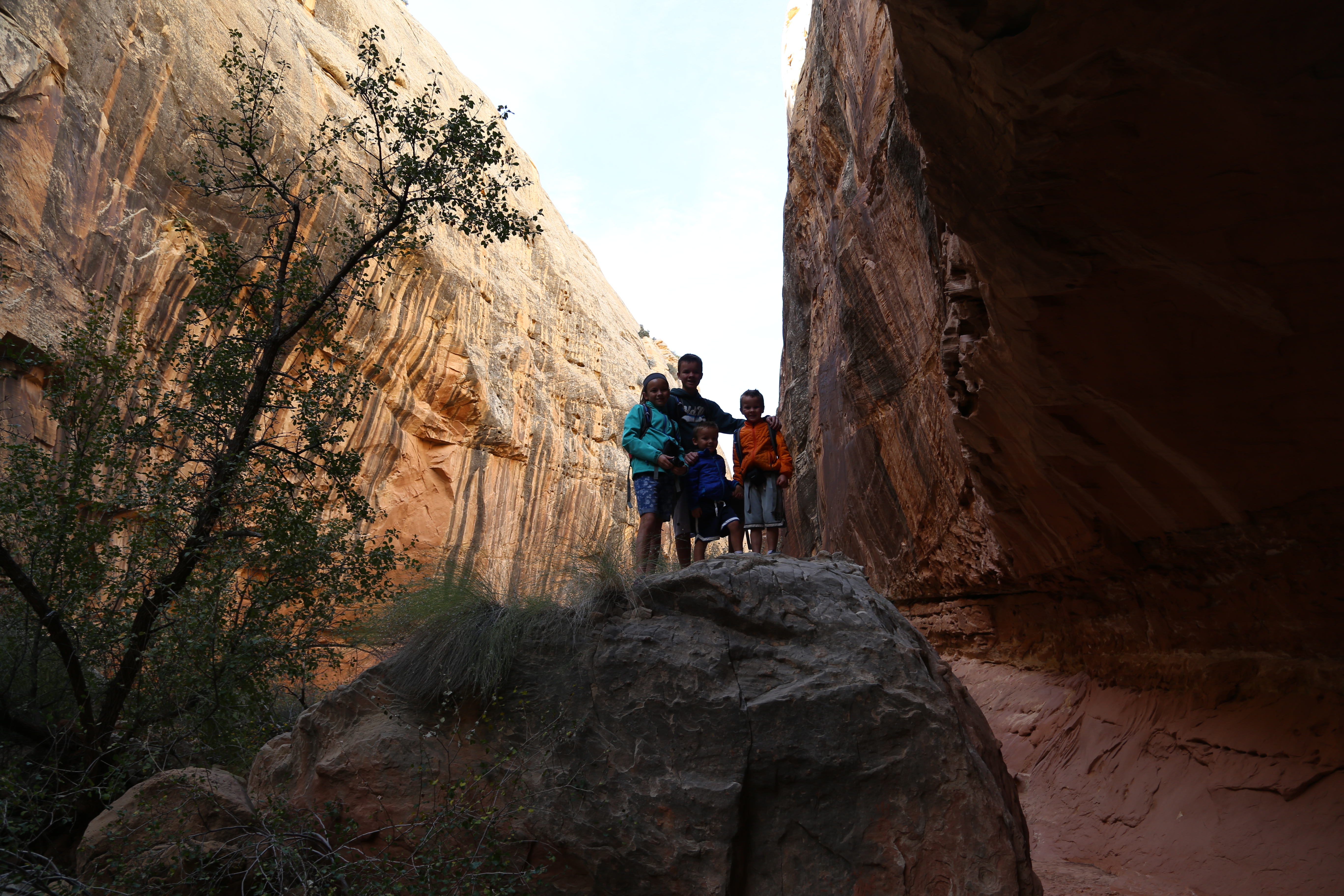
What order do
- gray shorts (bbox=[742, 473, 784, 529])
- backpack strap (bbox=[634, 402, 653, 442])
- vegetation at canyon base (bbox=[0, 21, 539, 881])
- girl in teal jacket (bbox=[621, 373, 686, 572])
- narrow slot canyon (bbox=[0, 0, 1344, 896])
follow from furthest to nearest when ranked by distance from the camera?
1. gray shorts (bbox=[742, 473, 784, 529])
2. backpack strap (bbox=[634, 402, 653, 442])
3. girl in teal jacket (bbox=[621, 373, 686, 572])
4. vegetation at canyon base (bbox=[0, 21, 539, 881])
5. narrow slot canyon (bbox=[0, 0, 1344, 896])

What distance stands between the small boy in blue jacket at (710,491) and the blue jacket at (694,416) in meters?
0.09

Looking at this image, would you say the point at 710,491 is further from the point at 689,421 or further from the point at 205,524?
the point at 205,524

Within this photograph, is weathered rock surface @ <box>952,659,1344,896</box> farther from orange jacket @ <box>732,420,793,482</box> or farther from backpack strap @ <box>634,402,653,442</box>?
backpack strap @ <box>634,402,653,442</box>

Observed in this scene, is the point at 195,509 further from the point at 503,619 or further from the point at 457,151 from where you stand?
the point at 457,151

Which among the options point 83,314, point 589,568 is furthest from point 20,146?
point 589,568

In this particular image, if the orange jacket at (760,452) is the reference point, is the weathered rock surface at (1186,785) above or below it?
below

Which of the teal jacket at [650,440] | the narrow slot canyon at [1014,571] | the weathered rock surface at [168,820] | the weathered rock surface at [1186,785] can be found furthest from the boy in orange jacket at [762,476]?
the weathered rock surface at [168,820]

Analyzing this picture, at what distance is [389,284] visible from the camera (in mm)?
18109

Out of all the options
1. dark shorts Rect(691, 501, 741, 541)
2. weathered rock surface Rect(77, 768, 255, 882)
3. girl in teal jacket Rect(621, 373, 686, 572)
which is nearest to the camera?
weathered rock surface Rect(77, 768, 255, 882)

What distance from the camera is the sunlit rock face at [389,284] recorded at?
10211 mm

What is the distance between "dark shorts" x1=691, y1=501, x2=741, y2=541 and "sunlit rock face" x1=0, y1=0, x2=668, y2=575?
1461 millimetres

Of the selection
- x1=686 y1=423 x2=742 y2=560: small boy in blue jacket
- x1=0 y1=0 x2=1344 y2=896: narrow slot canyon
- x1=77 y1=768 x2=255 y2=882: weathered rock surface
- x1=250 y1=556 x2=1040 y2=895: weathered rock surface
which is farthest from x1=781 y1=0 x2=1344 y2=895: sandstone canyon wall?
x1=77 y1=768 x2=255 y2=882: weathered rock surface

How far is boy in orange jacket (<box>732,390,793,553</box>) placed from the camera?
7.03 m

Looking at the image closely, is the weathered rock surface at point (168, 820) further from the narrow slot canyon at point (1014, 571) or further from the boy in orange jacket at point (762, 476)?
the boy in orange jacket at point (762, 476)
